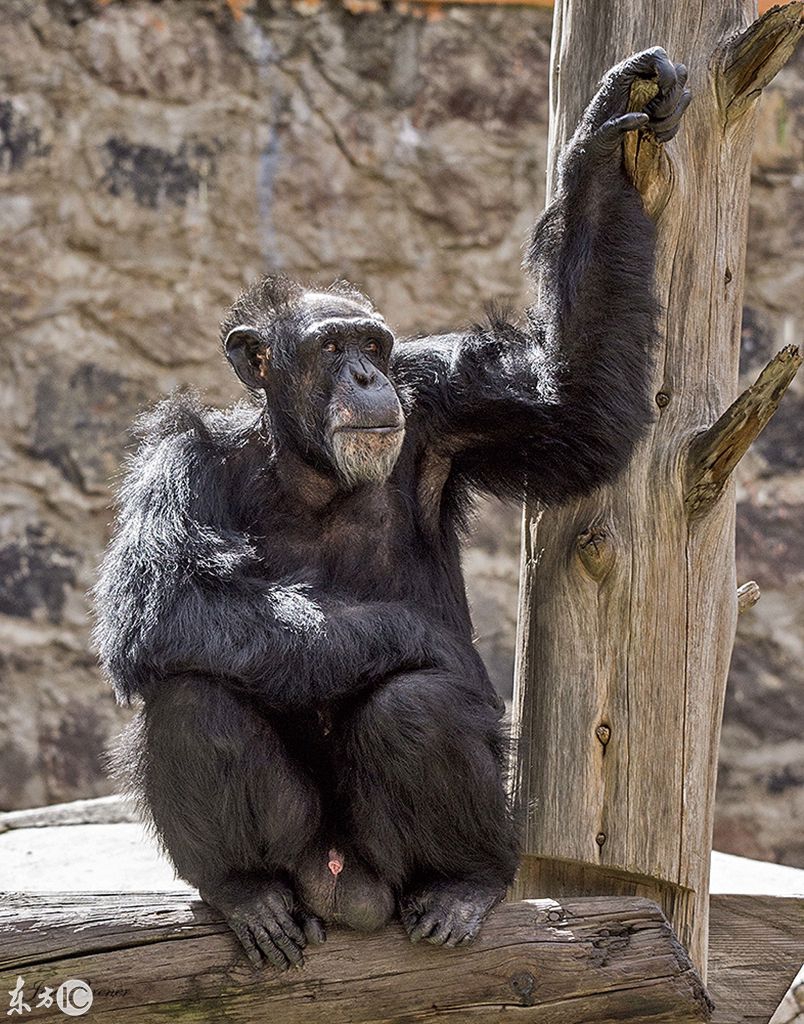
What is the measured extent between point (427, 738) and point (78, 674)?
3.30 m

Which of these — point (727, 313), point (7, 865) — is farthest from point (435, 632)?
point (7, 865)

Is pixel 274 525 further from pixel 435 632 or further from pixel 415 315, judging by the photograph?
pixel 415 315

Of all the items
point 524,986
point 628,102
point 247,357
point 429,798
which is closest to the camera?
point 524,986

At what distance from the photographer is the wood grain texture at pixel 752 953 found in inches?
179

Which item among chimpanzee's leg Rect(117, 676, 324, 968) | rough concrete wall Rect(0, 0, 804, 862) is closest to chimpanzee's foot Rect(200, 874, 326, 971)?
chimpanzee's leg Rect(117, 676, 324, 968)

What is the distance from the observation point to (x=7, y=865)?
16.7 feet

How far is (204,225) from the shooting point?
265 inches

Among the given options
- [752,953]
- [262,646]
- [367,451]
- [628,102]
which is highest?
[628,102]

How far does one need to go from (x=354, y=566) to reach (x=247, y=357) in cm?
75

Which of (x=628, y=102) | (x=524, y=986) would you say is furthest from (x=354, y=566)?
(x=628, y=102)

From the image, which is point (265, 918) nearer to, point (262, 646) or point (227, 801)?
point (227, 801)

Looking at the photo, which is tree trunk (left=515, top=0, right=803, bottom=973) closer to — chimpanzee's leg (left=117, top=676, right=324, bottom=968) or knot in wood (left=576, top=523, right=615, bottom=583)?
knot in wood (left=576, top=523, right=615, bottom=583)

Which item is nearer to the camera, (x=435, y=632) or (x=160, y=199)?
(x=435, y=632)

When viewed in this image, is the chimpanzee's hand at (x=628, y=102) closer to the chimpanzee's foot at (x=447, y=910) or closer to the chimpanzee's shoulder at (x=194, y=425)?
the chimpanzee's shoulder at (x=194, y=425)
